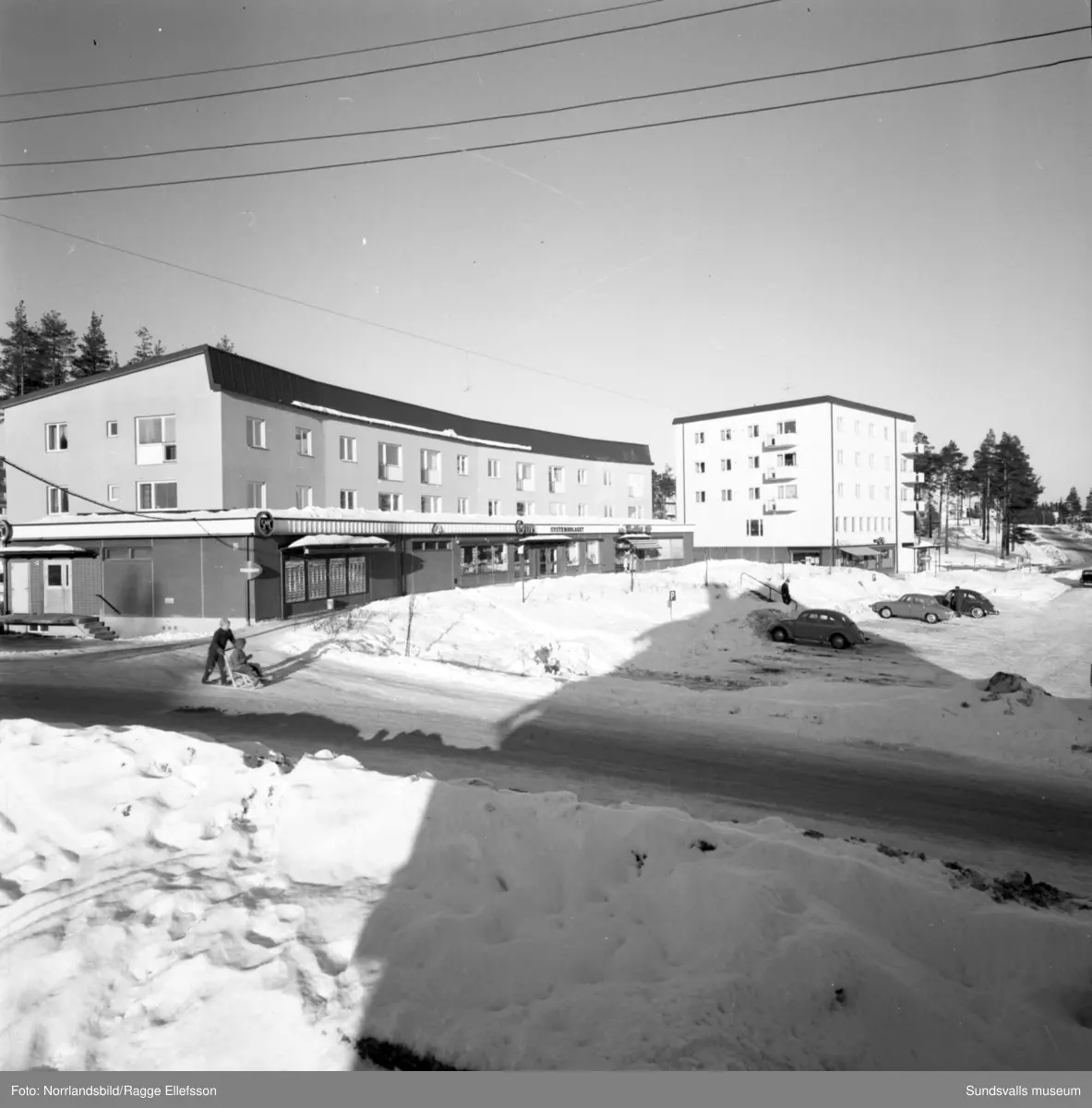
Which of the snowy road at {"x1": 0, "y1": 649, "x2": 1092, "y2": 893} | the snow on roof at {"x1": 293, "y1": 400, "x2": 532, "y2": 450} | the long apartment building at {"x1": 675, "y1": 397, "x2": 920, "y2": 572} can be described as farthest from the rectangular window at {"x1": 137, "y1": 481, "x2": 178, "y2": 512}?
the long apartment building at {"x1": 675, "y1": 397, "x2": 920, "y2": 572}

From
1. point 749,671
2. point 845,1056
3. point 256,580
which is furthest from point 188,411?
point 845,1056

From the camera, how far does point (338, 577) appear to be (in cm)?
2708

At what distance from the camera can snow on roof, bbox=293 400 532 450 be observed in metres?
31.7

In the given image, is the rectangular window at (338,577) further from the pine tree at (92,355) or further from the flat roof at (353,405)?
the pine tree at (92,355)

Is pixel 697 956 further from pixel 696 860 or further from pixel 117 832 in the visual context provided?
pixel 117 832

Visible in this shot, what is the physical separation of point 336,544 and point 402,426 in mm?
14165

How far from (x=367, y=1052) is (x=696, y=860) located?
2.82 metres

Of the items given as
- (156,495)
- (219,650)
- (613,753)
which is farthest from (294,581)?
(613,753)

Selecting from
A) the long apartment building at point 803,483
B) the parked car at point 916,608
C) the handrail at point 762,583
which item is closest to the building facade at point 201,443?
the handrail at point 762,583

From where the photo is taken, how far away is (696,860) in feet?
16.7

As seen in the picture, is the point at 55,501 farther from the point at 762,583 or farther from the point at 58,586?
the point at 762,583

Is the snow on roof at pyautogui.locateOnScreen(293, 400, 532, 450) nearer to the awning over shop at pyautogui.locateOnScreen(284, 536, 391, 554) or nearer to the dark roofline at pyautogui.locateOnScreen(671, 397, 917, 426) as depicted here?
the awning over shop at pyautogui.locateOnScreen(284, 536, 391, 554)

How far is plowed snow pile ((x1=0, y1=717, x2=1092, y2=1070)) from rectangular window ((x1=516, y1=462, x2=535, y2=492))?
1677 inches

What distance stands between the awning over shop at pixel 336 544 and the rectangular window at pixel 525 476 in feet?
66.0
